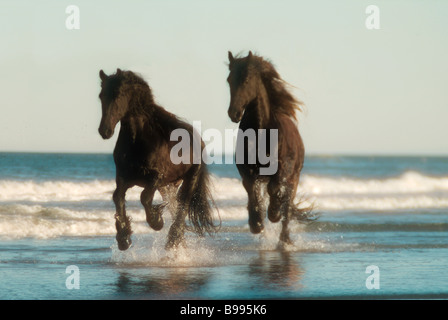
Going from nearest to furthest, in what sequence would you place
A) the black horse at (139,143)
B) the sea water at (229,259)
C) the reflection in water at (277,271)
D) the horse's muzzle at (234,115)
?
the sea water at (229,259), the reflection in water at (277,271), the horse's muzzle at (234,115), the black horse at (139,143)

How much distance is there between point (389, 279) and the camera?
970 cm

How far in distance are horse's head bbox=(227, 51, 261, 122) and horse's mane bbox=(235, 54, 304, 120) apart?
0.09 meters

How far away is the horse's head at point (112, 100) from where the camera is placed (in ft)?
32.0

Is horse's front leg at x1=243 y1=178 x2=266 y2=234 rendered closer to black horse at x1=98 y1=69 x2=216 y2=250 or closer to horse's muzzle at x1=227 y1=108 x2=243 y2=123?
horse's muzzle at x1=227 y1=108 x2=243 y2=123

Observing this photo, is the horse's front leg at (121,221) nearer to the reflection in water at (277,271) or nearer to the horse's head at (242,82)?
the reflection in water at (277,271)

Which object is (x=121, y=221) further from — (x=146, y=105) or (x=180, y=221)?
(x=146, y=105)

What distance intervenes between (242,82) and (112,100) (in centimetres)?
167

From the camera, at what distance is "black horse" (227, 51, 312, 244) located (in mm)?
9648

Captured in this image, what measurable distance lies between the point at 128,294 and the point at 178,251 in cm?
283

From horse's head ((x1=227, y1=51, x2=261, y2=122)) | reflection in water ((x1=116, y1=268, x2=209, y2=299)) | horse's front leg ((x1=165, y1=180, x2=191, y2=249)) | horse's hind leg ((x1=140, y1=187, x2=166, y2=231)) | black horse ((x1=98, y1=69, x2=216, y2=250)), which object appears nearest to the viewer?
reflection in water ((x1=116, y1=268, x2=209, y2=299))

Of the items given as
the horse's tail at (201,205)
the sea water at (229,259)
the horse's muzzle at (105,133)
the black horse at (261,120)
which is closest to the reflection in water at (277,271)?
the sea water at (229,259)

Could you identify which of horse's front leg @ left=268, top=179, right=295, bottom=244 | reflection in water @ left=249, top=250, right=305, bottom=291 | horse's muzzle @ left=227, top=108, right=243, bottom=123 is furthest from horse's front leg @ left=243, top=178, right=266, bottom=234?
horse's muzzle @ left=227, top=108, right=243, bottom=123

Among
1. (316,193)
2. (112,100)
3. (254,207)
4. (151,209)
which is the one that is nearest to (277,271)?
(254,207)
